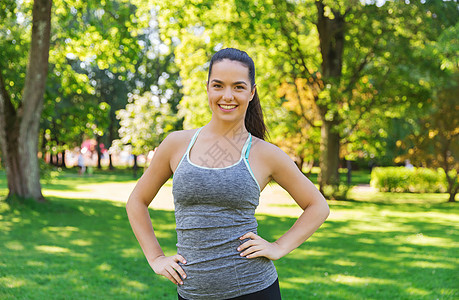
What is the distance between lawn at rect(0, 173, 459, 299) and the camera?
6637mm

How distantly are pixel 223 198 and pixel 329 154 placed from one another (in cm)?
1833

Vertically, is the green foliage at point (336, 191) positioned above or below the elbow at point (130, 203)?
below

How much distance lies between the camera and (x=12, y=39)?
15.7 meters

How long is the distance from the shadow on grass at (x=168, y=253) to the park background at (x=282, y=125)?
38 millimetres

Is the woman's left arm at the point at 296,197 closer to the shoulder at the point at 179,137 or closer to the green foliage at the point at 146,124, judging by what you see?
the shoulder at the point at 179,137

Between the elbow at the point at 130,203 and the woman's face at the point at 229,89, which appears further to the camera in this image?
the elbow at the point at 130,203

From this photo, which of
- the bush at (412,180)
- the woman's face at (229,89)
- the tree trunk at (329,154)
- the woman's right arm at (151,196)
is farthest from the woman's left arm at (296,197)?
Answer: the bush at (412,180)

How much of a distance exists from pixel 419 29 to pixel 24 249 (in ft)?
48.9

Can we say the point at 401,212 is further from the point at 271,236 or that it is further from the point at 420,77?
the point at 271,236

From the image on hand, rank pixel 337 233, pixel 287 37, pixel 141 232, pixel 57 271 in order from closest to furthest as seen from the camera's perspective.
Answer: pixel 141 232 < pixel 57 271 < pixel 337 233 < pixel 287 37

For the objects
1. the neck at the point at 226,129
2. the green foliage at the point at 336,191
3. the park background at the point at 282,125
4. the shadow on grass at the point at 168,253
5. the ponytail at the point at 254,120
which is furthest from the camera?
the green foliage at the point at 336,191

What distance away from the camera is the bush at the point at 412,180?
1032 inches

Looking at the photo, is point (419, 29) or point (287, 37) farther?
point (287, 37)

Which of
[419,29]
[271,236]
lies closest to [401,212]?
[419,29]
